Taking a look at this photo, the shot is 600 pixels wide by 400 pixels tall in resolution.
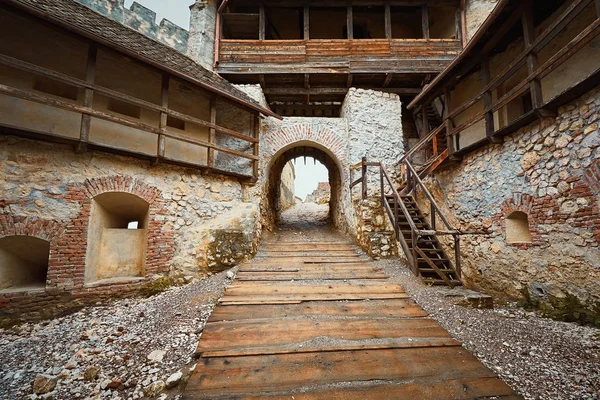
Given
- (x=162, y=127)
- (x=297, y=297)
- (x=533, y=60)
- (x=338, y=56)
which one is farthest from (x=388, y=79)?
(x=297, y=297)

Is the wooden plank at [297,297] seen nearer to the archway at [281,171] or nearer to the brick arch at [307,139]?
the archway at [281,171]

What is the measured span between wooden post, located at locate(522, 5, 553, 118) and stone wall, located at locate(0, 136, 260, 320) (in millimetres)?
5452

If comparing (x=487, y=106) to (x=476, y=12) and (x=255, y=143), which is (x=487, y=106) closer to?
(x=255, y=143)

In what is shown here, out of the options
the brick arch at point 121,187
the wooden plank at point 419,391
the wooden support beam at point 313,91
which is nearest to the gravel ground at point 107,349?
the wooden plank at point 419,391

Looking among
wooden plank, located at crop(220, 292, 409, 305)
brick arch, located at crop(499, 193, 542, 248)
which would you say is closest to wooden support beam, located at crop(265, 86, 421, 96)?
brick arch, located at crop(499, 193, 542, 248)

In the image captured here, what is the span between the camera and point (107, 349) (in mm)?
2580

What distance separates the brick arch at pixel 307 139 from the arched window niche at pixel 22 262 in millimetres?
5104

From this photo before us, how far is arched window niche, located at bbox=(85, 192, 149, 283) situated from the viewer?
412 cm

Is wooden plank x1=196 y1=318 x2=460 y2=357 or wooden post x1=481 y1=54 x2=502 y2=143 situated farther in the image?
wooden post x1=481 y1=54 x2=502 y2=143

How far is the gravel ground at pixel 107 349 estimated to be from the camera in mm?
2051

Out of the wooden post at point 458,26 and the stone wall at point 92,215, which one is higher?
the wooden post at point 458,26

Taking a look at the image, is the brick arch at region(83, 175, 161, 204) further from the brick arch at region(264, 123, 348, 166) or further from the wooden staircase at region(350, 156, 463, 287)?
the wooden staircase at region(350, 156, 463, 287)

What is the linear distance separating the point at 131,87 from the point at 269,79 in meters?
4.04

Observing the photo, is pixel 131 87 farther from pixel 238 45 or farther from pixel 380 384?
pixel 380 384
